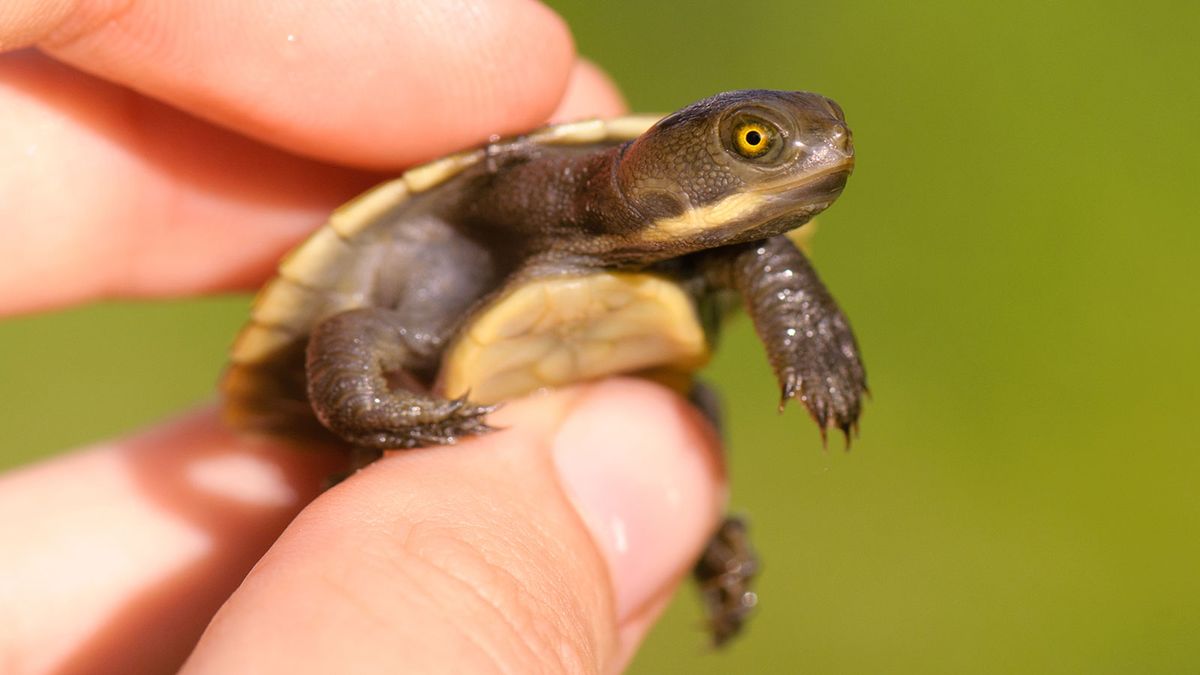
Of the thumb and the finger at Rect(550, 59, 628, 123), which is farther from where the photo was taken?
the finger at Rect(550, 59, 628, 123)

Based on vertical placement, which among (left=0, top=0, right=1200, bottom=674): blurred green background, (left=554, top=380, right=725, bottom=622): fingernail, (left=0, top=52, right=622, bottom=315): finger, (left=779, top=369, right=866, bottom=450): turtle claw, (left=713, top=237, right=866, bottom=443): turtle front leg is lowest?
(left=0, top=0, right=1200, bottom=674): blurred green background

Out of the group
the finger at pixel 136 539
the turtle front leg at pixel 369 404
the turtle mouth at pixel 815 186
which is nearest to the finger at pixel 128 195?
the finger at pixel 136 539

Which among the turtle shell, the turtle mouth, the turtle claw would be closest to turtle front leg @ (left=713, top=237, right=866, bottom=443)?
the turtle claw

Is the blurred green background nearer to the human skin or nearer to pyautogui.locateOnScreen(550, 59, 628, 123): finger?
the human skin

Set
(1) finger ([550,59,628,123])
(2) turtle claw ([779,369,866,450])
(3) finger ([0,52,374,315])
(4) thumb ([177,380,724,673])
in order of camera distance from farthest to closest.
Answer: (1) finger ([550,59,628,123]) → (3) finger ([0,52,374,315]) → (2) turtle claw ([779,369,866,450]) → (4) thumb ([177,380,724,673])

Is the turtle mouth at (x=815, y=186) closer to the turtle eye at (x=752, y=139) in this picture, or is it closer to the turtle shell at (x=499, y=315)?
the turtle eye at (x=752, y=139)

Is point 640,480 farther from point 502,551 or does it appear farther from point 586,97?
point 586,97

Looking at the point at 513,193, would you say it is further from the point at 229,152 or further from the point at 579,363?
the point at 229,152
